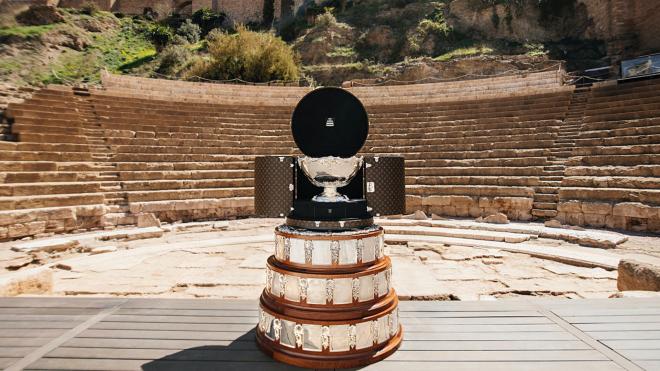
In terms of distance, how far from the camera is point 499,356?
2.10m

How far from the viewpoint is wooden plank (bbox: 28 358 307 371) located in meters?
1.98

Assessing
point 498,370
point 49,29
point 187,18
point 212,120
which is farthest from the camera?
point 187,18

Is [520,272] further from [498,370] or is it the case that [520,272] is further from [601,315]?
[498,370]

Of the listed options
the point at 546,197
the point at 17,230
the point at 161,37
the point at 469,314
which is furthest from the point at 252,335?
the point at 161,37

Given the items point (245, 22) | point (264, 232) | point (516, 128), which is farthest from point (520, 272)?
point (245, 22)

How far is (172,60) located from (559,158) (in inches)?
1210

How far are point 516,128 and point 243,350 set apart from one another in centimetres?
1301

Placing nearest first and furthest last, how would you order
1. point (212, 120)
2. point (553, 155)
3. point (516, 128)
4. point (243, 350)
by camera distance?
point (243, 350) → point (553, 155) → point (516, 128) → point (212, 120)

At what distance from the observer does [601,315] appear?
2643mm

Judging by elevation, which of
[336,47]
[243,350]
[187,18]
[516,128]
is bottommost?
[243,350]

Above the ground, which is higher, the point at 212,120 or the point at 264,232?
the point at 212,120

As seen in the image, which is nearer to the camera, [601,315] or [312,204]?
[312,204]

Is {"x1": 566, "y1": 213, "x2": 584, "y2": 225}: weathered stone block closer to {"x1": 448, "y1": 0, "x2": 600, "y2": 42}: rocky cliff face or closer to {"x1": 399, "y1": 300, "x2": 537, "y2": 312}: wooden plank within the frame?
{"x1": 399, "y1": 300, "x2": 537, "y2": 312}: wooden plank

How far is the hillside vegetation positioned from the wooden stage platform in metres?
21.2
